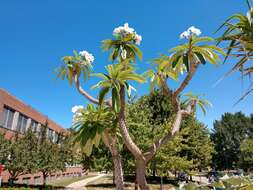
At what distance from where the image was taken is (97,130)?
6.68 m

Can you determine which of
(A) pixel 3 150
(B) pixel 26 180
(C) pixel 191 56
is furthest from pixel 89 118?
(B) pixel 26 180

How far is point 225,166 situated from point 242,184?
5782 centimetres

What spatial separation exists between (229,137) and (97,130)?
2073 inches

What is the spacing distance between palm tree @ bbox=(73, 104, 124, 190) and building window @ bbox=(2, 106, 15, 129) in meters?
20.9

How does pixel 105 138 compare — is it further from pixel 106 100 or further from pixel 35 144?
pixel 35 144

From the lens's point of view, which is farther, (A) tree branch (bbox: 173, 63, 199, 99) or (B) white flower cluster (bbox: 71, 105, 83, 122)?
(B) white flower cluster (bbox: 71, 105, 83, 122)

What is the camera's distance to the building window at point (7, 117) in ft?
82.2

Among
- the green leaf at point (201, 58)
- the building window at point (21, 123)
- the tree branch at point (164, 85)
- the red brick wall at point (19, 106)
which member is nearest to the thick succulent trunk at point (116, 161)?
the tree branch at point (164, 85)

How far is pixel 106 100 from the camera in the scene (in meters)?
7.16

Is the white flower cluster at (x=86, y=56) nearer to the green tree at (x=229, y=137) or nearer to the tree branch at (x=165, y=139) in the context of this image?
the tree branch at (x=165, y=139)

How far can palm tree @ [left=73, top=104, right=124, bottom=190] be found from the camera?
666 centimetres

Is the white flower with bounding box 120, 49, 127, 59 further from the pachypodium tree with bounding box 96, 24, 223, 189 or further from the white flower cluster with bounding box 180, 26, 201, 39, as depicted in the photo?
the white flower cluster with bounding box 180, 26, 201, 39

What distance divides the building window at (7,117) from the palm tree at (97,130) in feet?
68.7

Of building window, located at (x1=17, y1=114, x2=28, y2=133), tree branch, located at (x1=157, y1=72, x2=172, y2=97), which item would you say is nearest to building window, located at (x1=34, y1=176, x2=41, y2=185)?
building window, located at (x1=17, y1=114, x2=28, y2=133)
